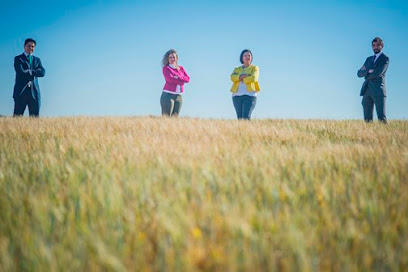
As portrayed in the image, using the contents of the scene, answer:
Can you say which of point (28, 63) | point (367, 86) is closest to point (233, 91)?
point (367, 86)

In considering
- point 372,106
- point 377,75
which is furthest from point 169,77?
point 372,106

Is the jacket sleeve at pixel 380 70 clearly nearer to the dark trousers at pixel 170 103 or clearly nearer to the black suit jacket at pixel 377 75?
the black suit jacket at pixel 377 75

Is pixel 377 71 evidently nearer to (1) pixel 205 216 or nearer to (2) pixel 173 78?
(2) pixel 173 78

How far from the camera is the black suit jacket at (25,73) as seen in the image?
27.3 feet

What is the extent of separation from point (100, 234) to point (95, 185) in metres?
0.64

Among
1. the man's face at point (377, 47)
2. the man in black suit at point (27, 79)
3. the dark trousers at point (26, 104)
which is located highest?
the man's face at point (377, 47)

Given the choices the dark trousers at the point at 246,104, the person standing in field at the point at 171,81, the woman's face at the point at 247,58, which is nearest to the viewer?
the dark trousers at the point at 246,104

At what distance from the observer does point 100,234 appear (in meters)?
1.22

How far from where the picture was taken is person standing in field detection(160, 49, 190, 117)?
357 inches

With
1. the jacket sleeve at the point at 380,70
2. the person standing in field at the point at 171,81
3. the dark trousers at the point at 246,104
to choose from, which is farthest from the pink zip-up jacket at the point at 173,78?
the jacket sleeve at the point at 380,70

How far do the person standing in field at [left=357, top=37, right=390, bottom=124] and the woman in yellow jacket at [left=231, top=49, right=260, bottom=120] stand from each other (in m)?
3.09

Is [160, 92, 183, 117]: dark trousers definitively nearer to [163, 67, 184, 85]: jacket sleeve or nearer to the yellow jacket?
[163, 67, 184, 85]: jacket sleeve

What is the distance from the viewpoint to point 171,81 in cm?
908

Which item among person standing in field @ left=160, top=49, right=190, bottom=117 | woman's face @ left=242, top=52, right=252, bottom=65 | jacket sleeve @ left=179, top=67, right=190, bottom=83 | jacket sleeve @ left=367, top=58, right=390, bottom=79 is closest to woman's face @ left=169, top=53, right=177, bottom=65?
person standing in field @ left=160, top=49, right=190, bottom=117
